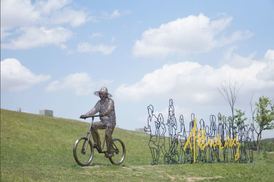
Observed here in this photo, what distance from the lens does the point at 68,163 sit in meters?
19.0

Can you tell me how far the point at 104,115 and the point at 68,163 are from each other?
14.8ft

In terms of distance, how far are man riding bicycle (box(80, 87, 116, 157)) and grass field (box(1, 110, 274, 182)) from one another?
0.81 meters

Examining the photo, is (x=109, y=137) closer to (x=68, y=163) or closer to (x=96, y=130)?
(x=96, y=130)

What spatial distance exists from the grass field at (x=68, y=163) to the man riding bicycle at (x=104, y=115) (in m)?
0.81

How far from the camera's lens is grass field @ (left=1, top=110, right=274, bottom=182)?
13.0m

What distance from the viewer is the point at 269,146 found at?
41.7 metres

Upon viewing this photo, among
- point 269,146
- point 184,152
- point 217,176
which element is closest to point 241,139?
point 184,152

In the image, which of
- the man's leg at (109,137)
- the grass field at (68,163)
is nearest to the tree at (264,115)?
the grass field at (68,163)

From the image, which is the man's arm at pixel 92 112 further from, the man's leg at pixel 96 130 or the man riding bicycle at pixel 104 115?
the man's leg at pixel 96 130

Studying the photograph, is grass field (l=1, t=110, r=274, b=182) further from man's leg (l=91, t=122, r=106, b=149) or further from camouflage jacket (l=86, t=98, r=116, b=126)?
camouflage jacket (l=86, t=98, r=116, b=126)

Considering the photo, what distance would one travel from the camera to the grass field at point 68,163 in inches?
512

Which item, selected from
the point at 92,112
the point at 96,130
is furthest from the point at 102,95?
the point at 96,130

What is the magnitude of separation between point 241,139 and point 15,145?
1273 centimetres

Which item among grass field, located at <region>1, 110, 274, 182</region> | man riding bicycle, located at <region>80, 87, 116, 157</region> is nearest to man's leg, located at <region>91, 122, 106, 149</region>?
man riding bicycle, located at <region>80, 87, 116, 157</region>
